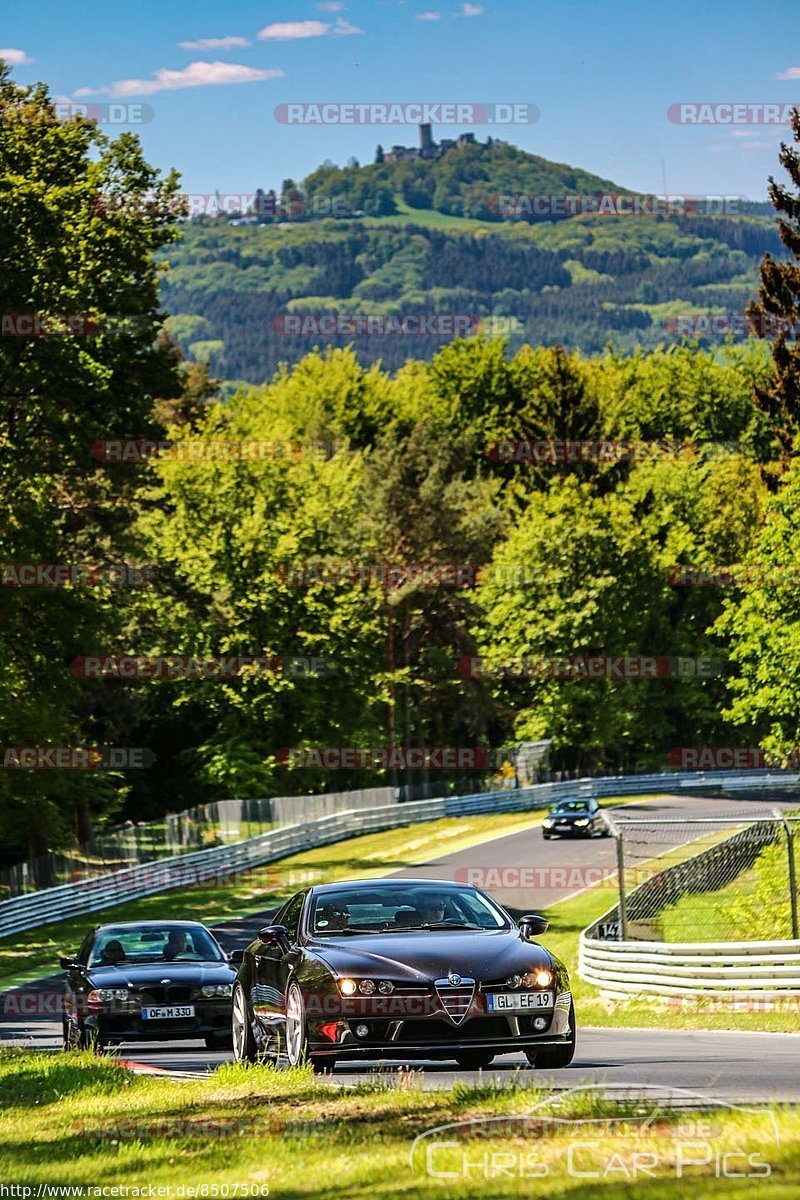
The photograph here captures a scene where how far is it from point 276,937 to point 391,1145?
15.7 ft

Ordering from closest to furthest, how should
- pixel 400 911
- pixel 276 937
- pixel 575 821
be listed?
1. pixel 400 911
2. pixel 276 937
3. pixel 575 821

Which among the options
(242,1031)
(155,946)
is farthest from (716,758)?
(242,1031)

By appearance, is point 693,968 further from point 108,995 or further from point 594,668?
point 594,668

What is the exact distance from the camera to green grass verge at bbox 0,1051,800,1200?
6.62m

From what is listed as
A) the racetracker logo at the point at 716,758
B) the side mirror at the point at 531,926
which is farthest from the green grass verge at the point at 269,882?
the side mirror at the point at 531,926

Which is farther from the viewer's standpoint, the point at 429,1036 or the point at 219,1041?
the point at 219,1041

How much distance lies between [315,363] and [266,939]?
91039mm

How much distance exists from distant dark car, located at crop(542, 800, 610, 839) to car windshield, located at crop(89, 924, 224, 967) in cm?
3537

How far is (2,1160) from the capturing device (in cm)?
880

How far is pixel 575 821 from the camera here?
172ft

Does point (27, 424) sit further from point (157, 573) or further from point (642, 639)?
point (642, 639)

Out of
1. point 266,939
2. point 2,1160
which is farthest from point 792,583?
point 2,1160

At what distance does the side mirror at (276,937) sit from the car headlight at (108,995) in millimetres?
3908

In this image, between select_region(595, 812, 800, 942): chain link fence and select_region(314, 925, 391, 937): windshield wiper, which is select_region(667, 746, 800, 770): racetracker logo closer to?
select_region(595, 812, 800, 942): chain link fence
